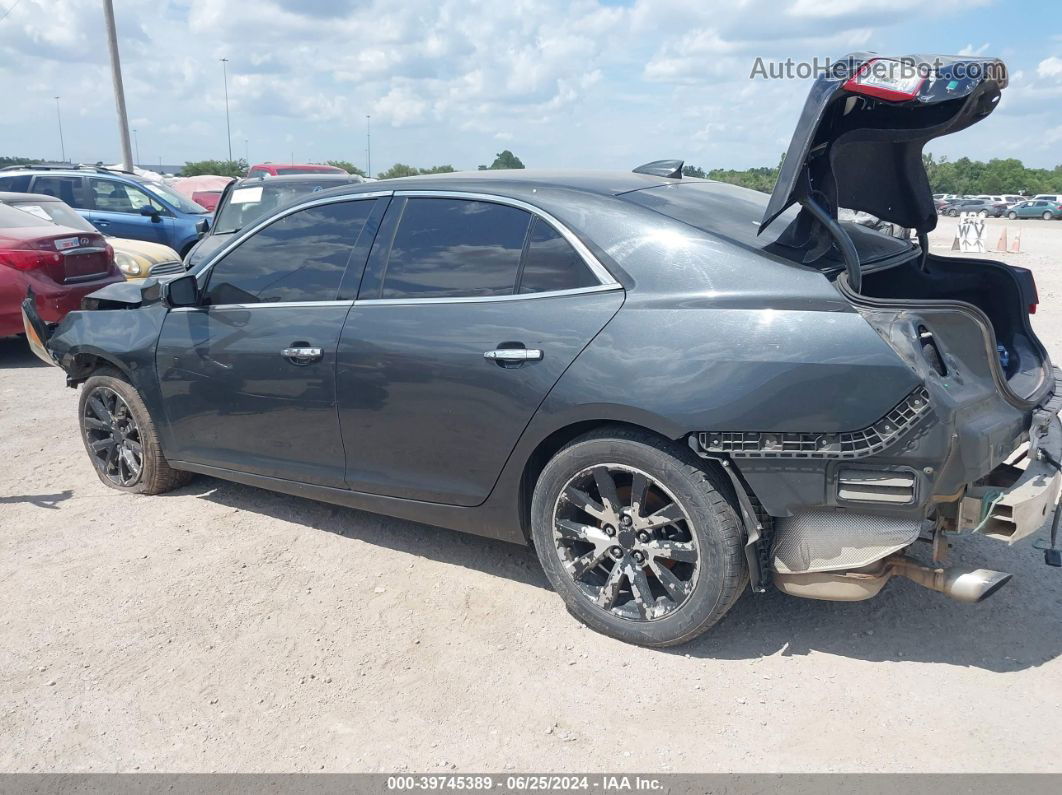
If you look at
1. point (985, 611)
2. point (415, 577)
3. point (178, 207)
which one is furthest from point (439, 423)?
point (178, 207)

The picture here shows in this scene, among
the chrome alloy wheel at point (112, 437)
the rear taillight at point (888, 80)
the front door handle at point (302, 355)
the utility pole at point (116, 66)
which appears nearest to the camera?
the rear taillight at point (888, 80)

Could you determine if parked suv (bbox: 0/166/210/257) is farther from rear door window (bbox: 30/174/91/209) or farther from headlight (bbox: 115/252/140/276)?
headlight (bbox: 115/252/140/276)

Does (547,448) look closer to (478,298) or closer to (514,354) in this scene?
(514,354)

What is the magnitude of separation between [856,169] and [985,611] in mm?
1950

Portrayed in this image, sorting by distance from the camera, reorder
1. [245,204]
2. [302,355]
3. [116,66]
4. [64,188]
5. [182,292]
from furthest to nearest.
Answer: [116,66] → [64,188] → [245,204] → [182,292] → [302,355]

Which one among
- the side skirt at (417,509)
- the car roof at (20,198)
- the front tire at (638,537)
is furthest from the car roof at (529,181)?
the car roof at (20,198)

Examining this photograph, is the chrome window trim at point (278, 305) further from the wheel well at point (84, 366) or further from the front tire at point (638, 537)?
the front tire at point (638, 537)

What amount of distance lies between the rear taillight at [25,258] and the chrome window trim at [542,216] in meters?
6.04

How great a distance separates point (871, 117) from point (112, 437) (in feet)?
14.2

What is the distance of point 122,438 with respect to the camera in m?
5.11

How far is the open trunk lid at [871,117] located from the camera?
3.03 meters

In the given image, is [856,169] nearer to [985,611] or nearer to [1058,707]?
[985,611]

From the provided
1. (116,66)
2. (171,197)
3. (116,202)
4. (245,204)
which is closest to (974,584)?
(245,204)

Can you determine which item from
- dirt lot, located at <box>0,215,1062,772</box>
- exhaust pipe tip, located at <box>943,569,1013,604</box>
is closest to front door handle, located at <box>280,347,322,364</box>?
dirt lot, located at <box>0,215,1062,772</box>
